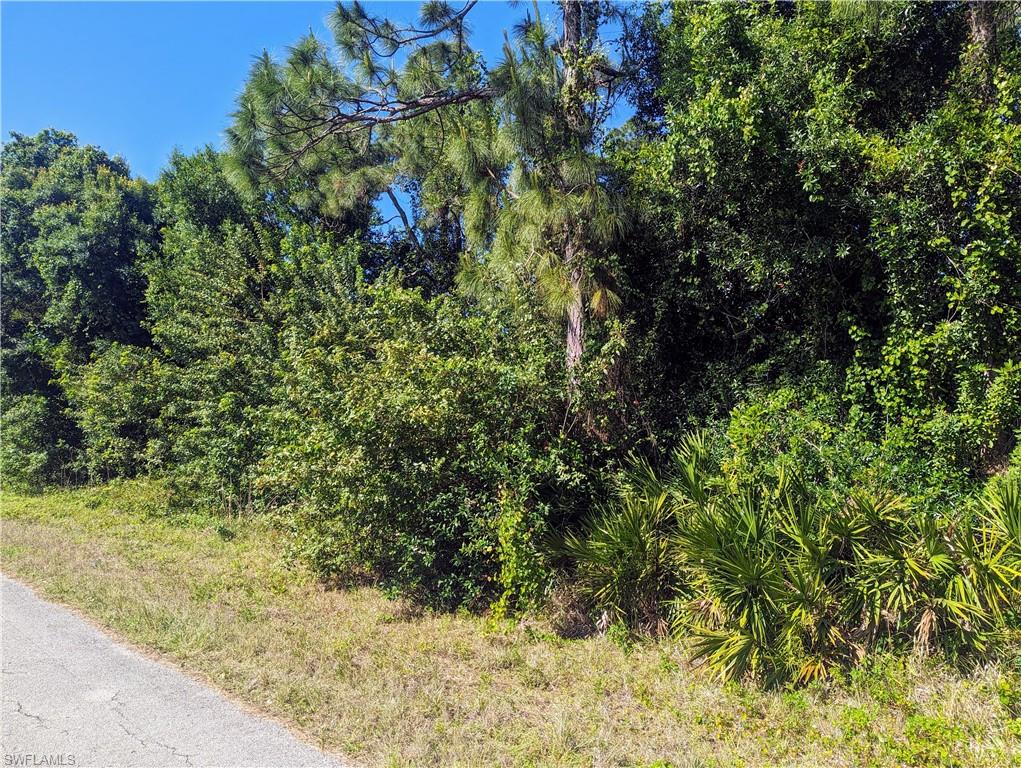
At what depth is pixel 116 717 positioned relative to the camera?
4309 mm

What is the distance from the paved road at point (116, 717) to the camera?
3.86 m

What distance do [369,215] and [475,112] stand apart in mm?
7437

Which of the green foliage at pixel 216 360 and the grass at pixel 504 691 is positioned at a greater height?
the green foliage at pixel 216 360

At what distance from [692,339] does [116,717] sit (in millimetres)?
7782

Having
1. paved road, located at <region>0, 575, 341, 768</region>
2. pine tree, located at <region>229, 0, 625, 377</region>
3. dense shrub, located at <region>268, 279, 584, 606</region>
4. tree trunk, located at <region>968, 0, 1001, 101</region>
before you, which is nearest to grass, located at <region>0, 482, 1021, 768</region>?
paved road, located at <region>0, 575, 341, 768</region>

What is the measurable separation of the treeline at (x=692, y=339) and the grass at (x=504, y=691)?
15.6 inches

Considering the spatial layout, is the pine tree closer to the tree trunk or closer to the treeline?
the treeline

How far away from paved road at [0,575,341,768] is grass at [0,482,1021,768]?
22 cm

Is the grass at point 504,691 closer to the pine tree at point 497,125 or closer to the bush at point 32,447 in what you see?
the pine tree at point 497,125

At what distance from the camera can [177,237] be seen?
16.3 meters

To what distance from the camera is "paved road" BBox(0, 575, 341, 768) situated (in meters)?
3.86

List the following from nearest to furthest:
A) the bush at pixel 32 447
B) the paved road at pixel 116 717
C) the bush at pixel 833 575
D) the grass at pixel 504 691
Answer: the paved road at pixel 116 717
the grass at pixel 504 691
the bush at pixel 833 575
the bush at pixel 32 447

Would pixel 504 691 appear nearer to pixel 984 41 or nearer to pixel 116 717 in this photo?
pixel 116 717

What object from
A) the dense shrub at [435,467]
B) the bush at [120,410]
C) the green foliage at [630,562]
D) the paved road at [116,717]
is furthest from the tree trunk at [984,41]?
the bush at [120,410]
